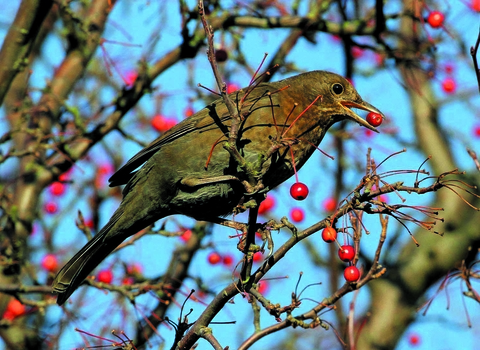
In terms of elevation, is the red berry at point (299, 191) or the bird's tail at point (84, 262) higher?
the bird's tail at point (84, 262)

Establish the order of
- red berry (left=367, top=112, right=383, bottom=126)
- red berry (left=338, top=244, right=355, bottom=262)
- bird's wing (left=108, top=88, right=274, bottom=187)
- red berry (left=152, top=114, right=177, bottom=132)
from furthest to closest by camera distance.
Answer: red berry (left=152, top=114, right=177, bottom=132), bird's wing (left=108, top=88, right=274, bottom=187), red berry (left=367, top=112, right=383, bottom=126), red berry (left=338, top=244, right=355, bottom=262)

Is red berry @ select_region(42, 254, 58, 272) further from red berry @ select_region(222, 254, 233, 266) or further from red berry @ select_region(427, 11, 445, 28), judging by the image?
red berry @ select_region(427, 11, 445, 28)

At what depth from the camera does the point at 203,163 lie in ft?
13.2

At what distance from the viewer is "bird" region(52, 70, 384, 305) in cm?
393

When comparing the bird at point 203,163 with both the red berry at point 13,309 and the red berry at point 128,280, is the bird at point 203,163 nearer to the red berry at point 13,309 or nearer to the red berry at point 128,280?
the red berry at point 128,280

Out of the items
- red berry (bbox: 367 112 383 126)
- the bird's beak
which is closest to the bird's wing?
the bird's beak

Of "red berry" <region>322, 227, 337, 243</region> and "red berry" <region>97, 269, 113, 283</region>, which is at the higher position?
"red berry" <region>97, 269, 113, 283</region>

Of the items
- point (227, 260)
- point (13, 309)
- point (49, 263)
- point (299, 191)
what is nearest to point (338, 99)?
point (299, 191)

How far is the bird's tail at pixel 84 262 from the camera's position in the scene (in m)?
4.09

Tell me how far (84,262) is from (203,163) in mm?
1043

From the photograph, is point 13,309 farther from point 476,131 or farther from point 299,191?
point 476,131

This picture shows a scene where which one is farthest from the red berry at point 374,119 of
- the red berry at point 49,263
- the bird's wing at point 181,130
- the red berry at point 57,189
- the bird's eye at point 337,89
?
the red berry at point 57,189

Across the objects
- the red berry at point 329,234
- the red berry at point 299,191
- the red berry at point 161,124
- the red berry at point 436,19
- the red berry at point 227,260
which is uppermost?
the red berry at point 161,124

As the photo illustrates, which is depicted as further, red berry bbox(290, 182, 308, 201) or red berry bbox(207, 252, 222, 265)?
red berry bbox(207, 252, 222, 265)
